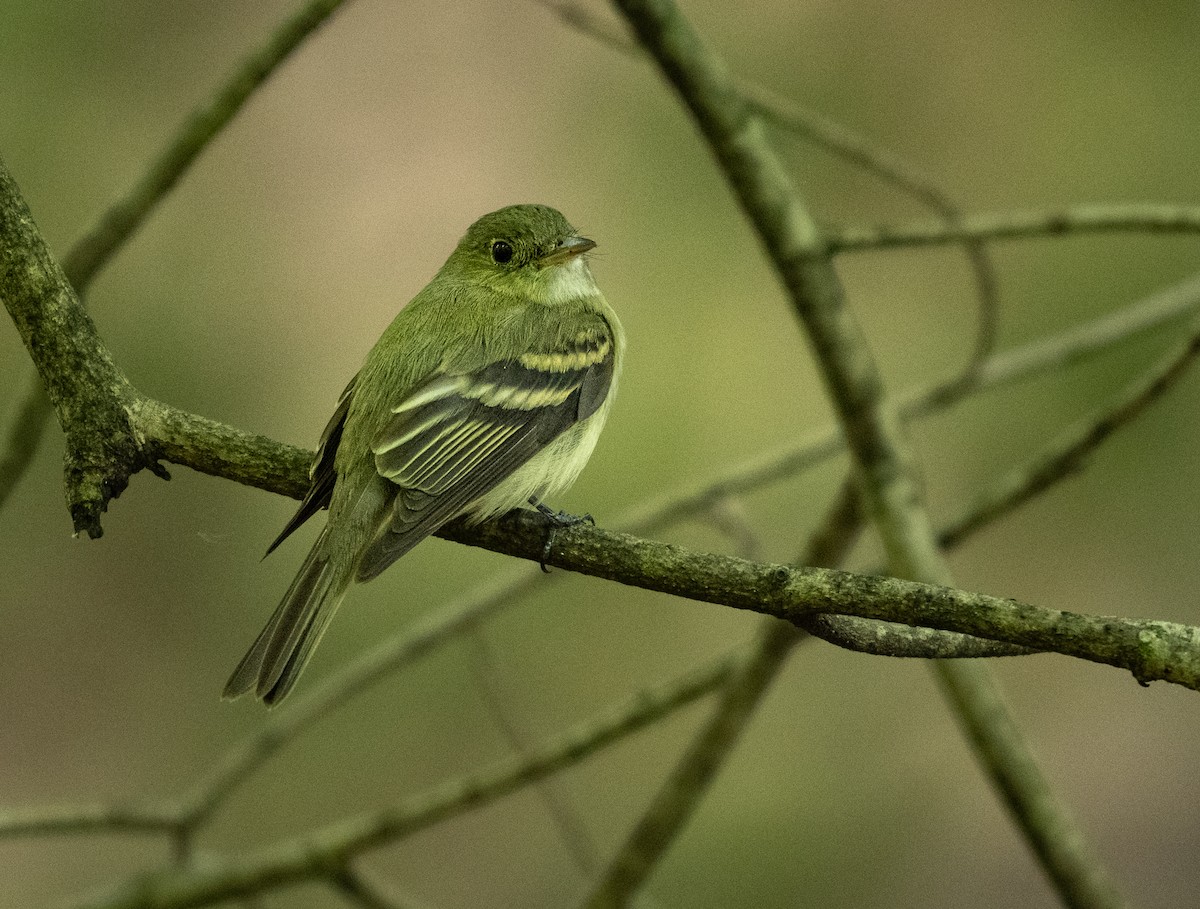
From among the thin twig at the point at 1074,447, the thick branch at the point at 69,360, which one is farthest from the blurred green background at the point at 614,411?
the thick branch at the point at 69,360

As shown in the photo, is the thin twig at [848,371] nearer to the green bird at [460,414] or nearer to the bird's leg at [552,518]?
the green bird at [460,414]

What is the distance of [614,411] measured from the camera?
319cm

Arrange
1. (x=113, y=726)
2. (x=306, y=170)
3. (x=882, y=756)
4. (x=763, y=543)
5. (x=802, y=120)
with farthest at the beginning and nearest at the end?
(x=763, y=543)
(x=882, y=756)
(x=306, y=170)
(x=113, y=726)
(x=802, y=120)

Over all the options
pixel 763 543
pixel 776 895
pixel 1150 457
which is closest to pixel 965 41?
pixel 1150 457

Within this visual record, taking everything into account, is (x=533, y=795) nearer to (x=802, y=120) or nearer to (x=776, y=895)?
(x=776, y=895)

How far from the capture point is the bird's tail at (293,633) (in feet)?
5.41

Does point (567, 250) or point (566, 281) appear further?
point (566, 281)

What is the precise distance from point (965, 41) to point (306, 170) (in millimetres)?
1682

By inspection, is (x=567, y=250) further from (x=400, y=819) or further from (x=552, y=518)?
(x=400, y=819)

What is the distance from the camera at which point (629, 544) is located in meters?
1.46

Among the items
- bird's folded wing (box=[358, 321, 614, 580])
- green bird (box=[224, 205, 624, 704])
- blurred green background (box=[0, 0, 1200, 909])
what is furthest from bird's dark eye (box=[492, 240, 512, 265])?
blurred green background (box=[0, 0, 1200, 909])

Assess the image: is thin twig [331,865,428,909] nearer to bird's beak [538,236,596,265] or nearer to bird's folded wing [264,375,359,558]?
bird's folded wing [264,375,359,558]

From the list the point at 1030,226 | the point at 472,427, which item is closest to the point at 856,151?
the point at 1030,226

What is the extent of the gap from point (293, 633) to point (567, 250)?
2.91 ft
